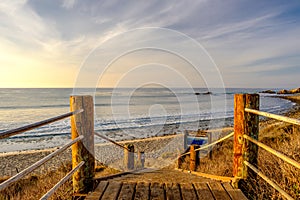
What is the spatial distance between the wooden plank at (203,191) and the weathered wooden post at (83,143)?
144cm

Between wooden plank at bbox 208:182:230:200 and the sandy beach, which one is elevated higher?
wooden plank at bbox 208:182:230:200

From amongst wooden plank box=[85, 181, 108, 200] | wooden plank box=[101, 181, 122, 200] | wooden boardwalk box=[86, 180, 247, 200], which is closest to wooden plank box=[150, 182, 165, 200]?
wooden boardwalk box=[86, 180, 247, 200]

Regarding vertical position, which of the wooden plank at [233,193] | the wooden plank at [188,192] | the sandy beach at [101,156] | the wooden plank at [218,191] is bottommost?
the sandy beach at [101,156]

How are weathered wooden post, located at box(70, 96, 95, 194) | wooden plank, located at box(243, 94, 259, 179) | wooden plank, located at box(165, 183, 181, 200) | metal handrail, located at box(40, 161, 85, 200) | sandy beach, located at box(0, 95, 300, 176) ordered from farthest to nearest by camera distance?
sandy beach, located at box(0, 95, 300, 176)
wooden plank, located at box(243, 94, 259, 179)
weathered wooden post, located at box(70, 96, 95, 194)
wooden plank, located at box(165, 183, 181, 200)
metal handrail, located at box(40, 161, 85, 200)

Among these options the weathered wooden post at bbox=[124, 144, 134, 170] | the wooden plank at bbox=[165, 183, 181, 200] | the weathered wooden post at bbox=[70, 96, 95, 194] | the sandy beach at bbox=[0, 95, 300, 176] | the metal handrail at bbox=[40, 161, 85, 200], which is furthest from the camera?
the sandy beach at bbox=[0, 95, 300, 176]

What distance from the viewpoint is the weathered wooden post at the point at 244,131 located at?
3.06 meters

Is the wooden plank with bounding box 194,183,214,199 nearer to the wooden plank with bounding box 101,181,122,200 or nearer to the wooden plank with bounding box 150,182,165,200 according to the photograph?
the wooden plank with bounding box 150,182,165,200

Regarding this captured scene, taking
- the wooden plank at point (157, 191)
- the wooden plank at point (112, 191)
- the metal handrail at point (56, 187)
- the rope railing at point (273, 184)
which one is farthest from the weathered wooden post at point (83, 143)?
the rope railing at point (273, 184)

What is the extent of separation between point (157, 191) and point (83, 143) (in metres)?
1.12

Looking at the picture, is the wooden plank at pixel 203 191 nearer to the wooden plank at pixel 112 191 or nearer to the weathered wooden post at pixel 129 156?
the wooden plank at pixel 112 191

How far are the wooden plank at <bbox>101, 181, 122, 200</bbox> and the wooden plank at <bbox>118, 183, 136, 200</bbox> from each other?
5 centimetres

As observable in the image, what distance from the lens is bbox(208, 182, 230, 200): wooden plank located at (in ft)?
8.62

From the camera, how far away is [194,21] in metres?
16.4

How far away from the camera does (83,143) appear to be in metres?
2.99
